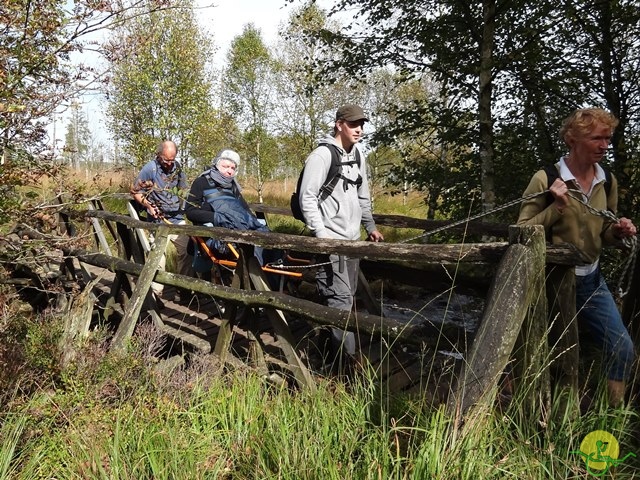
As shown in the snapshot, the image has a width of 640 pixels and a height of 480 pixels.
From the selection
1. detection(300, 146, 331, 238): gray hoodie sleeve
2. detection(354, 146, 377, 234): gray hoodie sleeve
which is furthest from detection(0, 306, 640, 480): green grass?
detection(354, 146, 377, 234): gray hoodie sleeve

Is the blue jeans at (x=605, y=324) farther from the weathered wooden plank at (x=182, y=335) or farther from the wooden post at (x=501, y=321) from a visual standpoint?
the weathered wooden plank at (x=182, y=335)

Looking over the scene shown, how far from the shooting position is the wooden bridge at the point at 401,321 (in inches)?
75.9

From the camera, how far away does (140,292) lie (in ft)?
13.8

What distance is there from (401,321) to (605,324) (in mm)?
1433

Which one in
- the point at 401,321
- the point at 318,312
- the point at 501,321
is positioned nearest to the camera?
the point at 501,321

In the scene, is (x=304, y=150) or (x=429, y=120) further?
(x=304, y=150)

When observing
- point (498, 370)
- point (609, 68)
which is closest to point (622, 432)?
point (498, 370)

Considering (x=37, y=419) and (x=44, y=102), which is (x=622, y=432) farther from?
(x=44, y=102)

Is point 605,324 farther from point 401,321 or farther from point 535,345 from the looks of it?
point 401,321

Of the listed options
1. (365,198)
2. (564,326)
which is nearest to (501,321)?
(564,326)

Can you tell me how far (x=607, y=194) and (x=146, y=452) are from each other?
284cm

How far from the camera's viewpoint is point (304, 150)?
78.9 feet

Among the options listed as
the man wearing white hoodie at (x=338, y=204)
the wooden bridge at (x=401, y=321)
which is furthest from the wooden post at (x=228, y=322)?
the man wearing white hoodie at (x=338, y=204)

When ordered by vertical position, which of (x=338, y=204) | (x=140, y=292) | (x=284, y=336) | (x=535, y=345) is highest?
(x=338, y=204)
